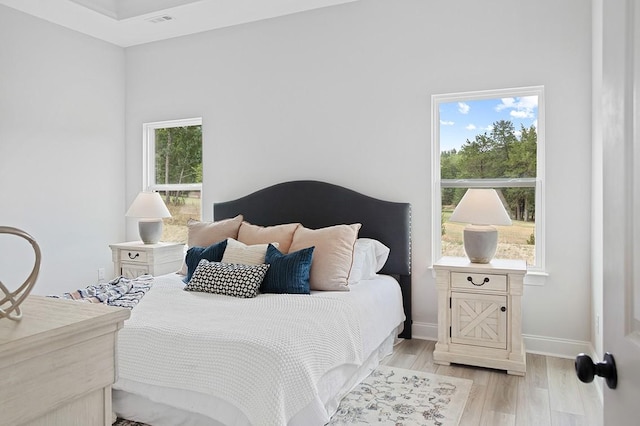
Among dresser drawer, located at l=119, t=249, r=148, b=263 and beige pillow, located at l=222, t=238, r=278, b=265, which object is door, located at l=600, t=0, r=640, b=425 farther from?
dresser drawer, located at l=119, t=249, r=148, b=263

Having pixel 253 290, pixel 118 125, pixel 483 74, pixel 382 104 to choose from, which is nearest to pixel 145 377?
pixel 253 290

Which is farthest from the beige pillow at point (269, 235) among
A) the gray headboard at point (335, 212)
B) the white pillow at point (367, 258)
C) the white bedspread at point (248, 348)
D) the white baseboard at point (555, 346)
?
the white baseboard at point (555, 346)

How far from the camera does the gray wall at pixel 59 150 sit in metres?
4.07

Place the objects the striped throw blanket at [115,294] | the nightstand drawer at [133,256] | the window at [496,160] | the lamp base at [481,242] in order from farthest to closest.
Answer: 1. the nightstand drawer at [133,256]
2. the window at [496,160]
3. the lamp base at [481,242]
4. the striped throw blanket at [115,294]

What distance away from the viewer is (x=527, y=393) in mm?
2771

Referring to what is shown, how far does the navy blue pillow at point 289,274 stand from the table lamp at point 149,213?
1.83 metres

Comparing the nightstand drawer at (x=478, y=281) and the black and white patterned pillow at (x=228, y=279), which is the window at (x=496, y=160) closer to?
the nightstand drawer at (x=478, y=281)

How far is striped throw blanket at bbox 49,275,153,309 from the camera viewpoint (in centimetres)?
266

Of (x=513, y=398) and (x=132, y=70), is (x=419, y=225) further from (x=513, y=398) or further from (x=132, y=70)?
(x=132, y=70)

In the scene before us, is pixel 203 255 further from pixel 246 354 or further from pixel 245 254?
pixel 246 354

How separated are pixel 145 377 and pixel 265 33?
336 centimetres

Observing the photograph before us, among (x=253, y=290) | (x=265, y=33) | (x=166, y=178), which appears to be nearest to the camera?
(x=253, y=290)

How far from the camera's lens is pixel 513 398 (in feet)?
8.86

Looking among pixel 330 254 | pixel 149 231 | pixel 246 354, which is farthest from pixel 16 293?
pixel 149 231
